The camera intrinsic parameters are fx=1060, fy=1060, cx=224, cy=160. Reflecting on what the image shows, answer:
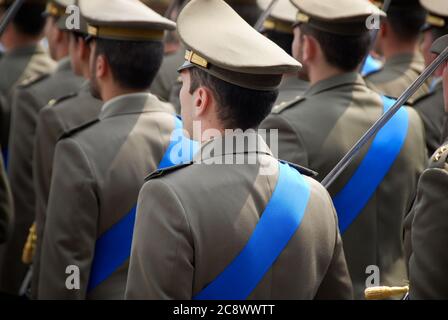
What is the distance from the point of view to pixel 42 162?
16.8ft

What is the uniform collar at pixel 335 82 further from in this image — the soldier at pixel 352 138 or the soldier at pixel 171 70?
the soldier at pixel 171 70

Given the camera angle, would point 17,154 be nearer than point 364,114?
→ No

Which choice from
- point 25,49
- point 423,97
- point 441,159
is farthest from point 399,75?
point 441,159

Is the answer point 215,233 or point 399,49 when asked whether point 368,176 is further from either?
point 399,49

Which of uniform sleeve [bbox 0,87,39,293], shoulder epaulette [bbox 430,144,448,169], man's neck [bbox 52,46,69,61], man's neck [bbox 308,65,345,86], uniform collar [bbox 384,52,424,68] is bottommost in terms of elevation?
uniform sleeve [bbox 0,87,39,293]

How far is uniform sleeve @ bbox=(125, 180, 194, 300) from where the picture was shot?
121 inches

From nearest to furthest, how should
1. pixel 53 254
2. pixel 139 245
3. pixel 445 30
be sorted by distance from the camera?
pixel 139 245 → pixel 53 254 → pixel 445 30

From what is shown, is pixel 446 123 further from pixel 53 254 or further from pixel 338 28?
pixel 53 254

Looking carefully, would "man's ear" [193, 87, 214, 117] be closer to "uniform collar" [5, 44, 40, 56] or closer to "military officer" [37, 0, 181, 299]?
"military officer" [37, 0, 181, 299]

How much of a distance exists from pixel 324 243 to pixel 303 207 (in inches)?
5.5

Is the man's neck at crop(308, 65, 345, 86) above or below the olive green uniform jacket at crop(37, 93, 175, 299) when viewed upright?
above

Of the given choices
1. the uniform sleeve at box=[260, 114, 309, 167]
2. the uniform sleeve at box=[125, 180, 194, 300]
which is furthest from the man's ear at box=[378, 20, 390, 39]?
the uniform sleeve at box=[125, 180, 194, 300]

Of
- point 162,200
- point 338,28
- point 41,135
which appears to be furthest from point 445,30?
point 162,200
